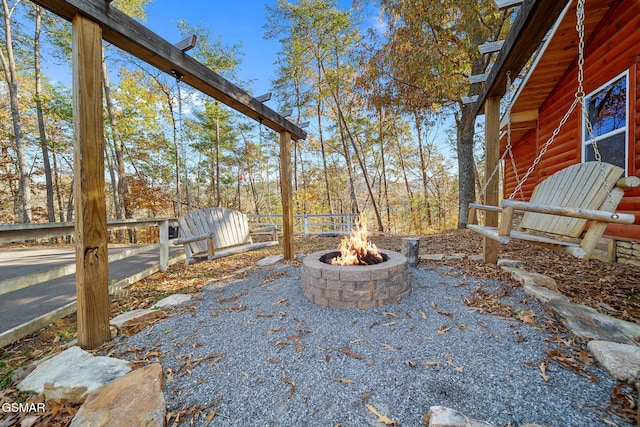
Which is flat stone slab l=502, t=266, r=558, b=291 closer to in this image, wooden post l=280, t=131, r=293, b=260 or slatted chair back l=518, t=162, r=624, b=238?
slatted chair back l=518, t=162, r=624, b=238

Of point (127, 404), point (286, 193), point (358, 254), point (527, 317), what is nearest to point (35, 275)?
point (127, 404)

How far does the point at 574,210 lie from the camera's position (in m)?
1.76

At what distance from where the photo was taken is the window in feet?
11.0

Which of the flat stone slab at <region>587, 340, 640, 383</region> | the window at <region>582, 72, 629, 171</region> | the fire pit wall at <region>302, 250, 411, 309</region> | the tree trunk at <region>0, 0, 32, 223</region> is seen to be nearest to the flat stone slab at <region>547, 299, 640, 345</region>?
the flat stone slab at <region>587, 340, 640, 383</region>

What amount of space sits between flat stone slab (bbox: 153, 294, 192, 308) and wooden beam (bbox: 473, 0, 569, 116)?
4.37 meters

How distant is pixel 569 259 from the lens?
3646 millimetres

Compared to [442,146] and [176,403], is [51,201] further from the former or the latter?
[442,146]


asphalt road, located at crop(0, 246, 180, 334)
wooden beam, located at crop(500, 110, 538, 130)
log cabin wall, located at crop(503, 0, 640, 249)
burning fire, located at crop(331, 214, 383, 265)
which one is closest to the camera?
asphalt road, located at crop(0, 246, 180, 334)

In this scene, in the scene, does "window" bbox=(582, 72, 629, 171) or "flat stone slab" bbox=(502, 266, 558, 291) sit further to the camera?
"window" bbox=(582, 72, 629, 171)

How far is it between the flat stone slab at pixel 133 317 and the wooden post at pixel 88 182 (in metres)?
0.28

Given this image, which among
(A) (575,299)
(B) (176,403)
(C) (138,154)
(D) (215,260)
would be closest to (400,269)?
(A) (575,299)

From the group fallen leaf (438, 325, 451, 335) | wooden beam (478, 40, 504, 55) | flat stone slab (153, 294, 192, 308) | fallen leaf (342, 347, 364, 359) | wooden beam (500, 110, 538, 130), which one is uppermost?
wooden beam (500, 110, 538, 130)

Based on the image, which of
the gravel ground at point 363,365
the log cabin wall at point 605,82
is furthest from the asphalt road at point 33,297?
the log cabin wall at point 605,82

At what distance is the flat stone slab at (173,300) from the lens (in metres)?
2.68
